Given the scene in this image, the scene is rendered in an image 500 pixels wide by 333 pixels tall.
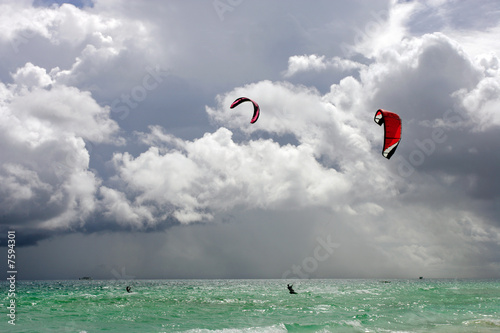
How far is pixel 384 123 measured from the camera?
18.6m

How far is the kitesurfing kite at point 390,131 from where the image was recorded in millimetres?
18016

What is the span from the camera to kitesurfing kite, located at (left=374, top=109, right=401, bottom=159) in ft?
59.1

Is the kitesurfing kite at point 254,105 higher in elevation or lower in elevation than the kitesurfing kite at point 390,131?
higher

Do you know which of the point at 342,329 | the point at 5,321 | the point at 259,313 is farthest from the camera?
the point at 259,313

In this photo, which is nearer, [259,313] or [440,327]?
[440,327]

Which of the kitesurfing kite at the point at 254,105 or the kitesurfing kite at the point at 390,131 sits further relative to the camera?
the kitesurfing kite at the point at 254,105

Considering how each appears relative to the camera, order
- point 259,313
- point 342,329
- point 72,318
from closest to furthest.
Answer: point 342,329, point 72,318, point 259,313

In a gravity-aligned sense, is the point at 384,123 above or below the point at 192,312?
above

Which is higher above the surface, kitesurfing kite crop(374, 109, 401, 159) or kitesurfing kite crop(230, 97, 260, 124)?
kitesurfing kite crop(230, 97, 260, 124)

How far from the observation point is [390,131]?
18516 mm

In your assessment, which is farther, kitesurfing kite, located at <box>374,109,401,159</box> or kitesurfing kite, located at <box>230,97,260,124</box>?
kitesurfing kite, located at <box>230,97,260,124</box>

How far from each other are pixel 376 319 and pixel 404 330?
3296mm

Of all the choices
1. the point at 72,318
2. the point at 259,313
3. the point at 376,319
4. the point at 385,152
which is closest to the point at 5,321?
the point at 72,318

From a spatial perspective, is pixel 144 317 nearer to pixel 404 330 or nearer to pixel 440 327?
pixel 404 330
